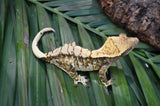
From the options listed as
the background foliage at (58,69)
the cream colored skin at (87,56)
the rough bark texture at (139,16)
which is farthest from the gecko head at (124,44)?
the rough bark texture at (139,16)

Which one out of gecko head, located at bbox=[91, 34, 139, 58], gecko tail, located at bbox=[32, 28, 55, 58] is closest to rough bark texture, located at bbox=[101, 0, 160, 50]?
gecko head, located at bbox=[91, 34, 139, 58]

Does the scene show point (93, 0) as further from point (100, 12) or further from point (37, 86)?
point (37, 86)

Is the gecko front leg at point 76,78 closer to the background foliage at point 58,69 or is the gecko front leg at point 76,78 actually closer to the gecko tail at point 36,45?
the background foliage at point 58,69

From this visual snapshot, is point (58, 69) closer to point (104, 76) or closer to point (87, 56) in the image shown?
point (87, 56)

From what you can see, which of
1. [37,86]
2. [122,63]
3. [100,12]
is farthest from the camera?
[100,12]

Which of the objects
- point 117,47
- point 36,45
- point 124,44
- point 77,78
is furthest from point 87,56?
point 36,45

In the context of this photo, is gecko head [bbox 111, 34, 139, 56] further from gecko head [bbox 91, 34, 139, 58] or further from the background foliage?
the background foliage

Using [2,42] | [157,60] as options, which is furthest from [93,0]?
[2,42]
